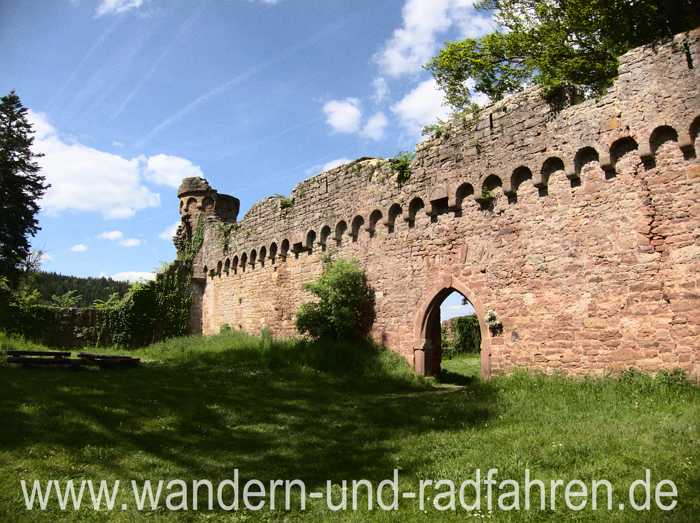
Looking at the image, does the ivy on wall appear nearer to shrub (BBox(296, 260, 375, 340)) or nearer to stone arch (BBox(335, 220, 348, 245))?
stone arch (BBox(335, 220, 348, 245))

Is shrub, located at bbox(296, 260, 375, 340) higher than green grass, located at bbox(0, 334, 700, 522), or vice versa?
shrub, located at bbox(296, 260, 375, 340)

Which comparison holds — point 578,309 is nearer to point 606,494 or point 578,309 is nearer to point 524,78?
point 606,494

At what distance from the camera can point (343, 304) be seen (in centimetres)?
1349

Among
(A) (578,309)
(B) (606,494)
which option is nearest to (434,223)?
(A) (578,309)

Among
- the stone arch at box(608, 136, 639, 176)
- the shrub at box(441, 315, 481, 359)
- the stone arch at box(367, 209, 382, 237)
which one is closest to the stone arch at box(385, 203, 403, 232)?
the stone arch at box(367, 209, 382, 237)

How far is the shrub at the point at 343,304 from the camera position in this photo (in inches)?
529

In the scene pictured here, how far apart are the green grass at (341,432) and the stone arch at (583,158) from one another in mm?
3647

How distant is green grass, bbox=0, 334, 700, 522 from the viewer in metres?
5.14

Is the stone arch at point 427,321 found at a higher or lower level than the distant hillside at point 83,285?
lower

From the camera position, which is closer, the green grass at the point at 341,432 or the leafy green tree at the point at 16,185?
the green grass at the point at 341,432

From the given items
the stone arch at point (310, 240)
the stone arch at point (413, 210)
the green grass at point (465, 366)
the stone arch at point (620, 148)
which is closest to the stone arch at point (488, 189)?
the stone arch at point (413, 210)

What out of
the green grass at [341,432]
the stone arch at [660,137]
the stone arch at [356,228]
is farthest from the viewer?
the stone arch at [356,228]

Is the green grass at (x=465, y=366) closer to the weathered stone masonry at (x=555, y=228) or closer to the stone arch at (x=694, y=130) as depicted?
the weathered stone masonry at (x=555, y=228)

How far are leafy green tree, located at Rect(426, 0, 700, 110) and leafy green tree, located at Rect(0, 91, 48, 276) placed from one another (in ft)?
76.6
